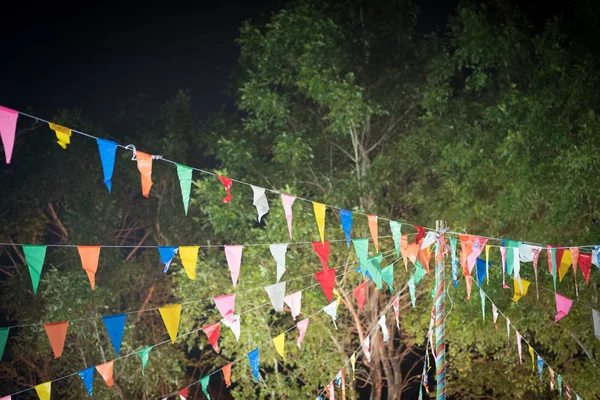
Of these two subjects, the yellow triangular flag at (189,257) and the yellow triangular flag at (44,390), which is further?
the yellow triangular flag at (44,390)

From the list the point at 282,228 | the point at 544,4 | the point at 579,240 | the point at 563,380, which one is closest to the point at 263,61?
the point at 282,228

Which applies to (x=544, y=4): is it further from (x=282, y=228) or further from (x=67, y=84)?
(x=67, y=84)

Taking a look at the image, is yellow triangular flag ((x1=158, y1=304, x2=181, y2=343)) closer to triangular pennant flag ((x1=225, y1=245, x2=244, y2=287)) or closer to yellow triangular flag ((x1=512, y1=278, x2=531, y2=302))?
triangular pennant flag ((x1=225, y1=245, x2=244, y2=287))

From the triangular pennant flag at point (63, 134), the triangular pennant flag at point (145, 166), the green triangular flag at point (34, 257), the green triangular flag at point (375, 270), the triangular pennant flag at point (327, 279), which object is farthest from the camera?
the green triangular flag at point (375, 270)

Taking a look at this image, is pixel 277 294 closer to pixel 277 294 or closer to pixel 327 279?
pixel 277 294

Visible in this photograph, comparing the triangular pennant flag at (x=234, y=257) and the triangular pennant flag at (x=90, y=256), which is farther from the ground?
the triangular pennant flag at (x=90, y=256)

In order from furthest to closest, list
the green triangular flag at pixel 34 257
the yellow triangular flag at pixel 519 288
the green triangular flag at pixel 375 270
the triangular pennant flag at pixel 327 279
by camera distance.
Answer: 1. the yellow triangular flag at pixel 519 288
2. the green triangular flag at pixel 375 270
3. the triangular pennant flag at pixel 327 279
4. the green triangular flag at pixel 34 257

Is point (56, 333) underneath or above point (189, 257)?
underneath

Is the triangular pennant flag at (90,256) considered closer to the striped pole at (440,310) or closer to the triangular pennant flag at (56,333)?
the triangular pennant flag at (56,333)

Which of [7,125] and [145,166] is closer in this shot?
[7,125]

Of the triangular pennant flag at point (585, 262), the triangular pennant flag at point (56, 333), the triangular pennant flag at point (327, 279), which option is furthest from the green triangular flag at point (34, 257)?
the triangular pennant flag at point (585, 262)

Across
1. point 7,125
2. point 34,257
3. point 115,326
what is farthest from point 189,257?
point 7,125

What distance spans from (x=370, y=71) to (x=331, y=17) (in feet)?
3.25

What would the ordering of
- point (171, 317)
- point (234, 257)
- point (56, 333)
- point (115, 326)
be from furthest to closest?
point (234, 257) → point (171, 317) → point (115, 326) → point (56, 333)
